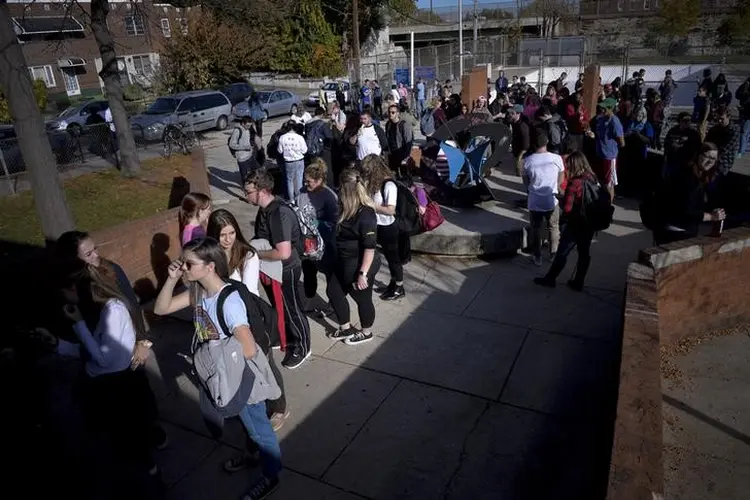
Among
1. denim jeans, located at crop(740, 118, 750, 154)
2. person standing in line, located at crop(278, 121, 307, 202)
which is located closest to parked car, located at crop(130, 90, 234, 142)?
person standing in line, located at crop(278, 121, 307, 202)

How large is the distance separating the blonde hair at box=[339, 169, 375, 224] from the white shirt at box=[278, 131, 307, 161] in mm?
4558

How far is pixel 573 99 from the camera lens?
10344mm

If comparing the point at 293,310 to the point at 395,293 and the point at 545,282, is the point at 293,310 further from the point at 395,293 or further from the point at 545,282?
the point at 545,282

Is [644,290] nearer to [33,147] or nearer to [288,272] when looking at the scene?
[288,272]

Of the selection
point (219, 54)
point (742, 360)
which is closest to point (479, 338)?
point (742, 360)

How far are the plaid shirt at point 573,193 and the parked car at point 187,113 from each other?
541 inches

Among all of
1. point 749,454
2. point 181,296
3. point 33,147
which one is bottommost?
point 749,454

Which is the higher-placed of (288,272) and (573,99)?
(573,99)

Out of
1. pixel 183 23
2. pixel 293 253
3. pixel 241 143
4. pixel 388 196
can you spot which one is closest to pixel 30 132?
pixel 293 253

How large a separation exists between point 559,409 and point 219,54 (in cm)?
3143

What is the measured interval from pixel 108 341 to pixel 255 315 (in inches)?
35.1

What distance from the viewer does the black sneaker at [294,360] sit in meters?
5.01

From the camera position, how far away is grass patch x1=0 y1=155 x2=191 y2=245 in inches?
307

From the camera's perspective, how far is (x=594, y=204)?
223 inches
